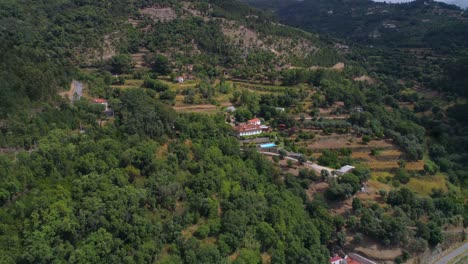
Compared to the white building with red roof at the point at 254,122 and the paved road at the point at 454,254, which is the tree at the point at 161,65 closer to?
the white building with red roof at the point at 254,122

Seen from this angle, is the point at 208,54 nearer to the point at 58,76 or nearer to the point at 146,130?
the point at 58,76

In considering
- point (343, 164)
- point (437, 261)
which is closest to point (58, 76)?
point (343, 164)

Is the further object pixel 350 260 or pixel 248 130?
pixel 248 130

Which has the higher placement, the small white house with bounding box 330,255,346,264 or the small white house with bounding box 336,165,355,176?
the small white house with bounding box 336,165,355,176

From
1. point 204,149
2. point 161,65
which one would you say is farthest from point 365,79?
point 204,149

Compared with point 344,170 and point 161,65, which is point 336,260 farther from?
point 161,65

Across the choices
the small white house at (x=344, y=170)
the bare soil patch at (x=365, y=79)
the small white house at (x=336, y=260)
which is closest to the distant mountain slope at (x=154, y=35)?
the bare soil patch at (x=365, y=79)

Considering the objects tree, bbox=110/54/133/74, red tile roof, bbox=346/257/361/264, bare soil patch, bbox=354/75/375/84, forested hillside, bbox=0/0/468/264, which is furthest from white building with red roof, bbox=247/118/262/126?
bare soil patch, bbox=354/75/375/84

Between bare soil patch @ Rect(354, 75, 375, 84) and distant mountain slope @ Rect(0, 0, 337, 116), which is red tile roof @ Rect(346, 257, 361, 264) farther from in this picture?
bare soil patch @ Rect(354, 75, 375, 84)
